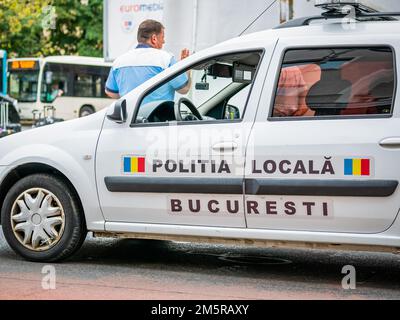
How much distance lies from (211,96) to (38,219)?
1680mm

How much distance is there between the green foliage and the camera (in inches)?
Answer: 1457

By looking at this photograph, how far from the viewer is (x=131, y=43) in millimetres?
11930

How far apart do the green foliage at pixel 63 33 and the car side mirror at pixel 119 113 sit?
2912 cm

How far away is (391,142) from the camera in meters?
5.22

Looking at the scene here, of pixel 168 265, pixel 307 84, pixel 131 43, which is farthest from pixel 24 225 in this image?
pixel 131 43

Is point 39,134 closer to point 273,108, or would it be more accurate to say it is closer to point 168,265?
point 168,265

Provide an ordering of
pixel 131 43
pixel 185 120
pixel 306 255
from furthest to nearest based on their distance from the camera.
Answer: pixel 131 43
pixel 306 255
pixel 185 120

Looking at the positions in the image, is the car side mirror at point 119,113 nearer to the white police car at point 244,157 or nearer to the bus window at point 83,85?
the white police car at point 244,157

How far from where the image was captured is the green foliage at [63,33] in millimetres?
37000

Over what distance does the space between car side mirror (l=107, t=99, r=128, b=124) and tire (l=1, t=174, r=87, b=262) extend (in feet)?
2.12

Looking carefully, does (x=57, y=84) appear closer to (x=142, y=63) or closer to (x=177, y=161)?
(x=142, y=63)

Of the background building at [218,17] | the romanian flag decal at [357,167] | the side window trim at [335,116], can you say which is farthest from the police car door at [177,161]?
the background building at [218,17]

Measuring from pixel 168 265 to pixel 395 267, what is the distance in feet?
5.73

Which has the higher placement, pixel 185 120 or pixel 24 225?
pixel 185 120
